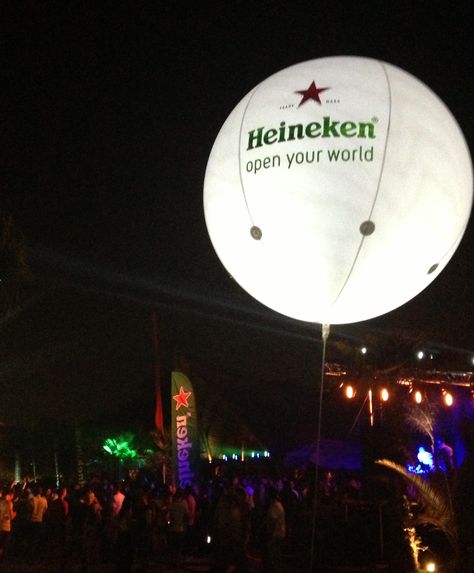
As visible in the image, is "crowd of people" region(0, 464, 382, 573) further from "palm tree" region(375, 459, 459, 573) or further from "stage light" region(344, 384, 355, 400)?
"palm tree" region(375, 459, 459, 573)

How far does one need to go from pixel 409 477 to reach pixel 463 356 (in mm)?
10719

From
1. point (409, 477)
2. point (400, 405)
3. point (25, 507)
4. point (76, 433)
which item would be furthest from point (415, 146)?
point (76, 433)

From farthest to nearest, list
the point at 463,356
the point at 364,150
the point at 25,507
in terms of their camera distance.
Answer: the point at 463,356 < the point at 25,507 < the point at 364,150

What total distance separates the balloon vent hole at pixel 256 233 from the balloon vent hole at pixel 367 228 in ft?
2.80

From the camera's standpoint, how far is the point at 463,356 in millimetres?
20766

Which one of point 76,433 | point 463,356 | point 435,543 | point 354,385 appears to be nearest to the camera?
point 435,543

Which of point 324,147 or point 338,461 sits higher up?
point 324,147

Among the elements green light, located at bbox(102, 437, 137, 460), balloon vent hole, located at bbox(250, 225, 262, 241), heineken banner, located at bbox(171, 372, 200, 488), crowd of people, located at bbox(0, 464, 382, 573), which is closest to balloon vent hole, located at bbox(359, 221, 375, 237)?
balloon vent hole, located at bbox(250, 225, 262, 241)

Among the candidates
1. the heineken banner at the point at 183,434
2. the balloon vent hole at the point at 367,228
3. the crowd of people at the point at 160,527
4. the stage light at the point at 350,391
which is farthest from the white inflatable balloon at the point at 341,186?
the stage light at the point at 350,391

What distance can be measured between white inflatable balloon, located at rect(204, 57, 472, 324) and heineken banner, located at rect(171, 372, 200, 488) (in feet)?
34.8

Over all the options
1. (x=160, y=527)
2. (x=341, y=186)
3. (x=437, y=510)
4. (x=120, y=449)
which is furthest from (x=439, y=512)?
(x=120, y=449)

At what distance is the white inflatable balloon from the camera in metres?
5.98

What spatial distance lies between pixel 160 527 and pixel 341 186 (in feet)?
30.5

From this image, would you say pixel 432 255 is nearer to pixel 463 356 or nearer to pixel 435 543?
pixel 435 543
